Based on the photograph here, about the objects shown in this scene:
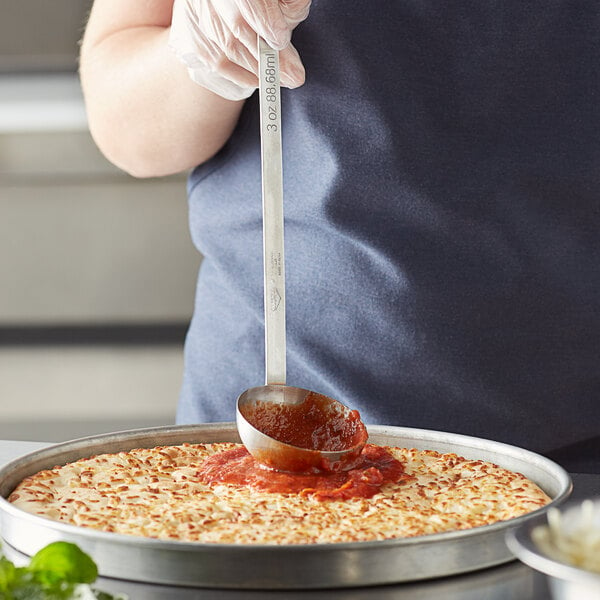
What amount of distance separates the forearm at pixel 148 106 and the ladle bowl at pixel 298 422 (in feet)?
1.59

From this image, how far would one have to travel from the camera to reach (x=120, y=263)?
10.4 feet

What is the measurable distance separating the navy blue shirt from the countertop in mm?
530

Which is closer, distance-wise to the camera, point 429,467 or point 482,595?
point 482,595

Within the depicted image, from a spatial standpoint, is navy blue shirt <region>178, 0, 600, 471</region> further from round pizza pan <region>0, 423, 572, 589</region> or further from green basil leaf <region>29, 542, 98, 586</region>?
green basil leaf <region>29, 542, 98, 586</region>

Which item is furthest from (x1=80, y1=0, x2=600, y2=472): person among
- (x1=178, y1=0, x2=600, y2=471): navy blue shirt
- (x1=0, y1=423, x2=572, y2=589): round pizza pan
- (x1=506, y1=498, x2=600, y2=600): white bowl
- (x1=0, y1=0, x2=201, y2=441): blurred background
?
(x1=0, y1=0, x2=201, y2=441): blurred background

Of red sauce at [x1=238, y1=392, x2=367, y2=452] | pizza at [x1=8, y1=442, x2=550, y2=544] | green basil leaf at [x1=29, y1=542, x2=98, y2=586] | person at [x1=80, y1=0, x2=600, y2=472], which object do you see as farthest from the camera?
person at [x1=80, y1=0, x2=600, y2=472]

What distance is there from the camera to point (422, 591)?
763mm

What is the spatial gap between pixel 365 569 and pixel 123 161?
96 cm

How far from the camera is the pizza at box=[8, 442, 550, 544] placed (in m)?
0.85

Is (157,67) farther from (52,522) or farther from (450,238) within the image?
(52,522)

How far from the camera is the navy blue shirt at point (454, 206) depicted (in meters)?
1.29

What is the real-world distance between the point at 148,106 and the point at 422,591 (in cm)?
91

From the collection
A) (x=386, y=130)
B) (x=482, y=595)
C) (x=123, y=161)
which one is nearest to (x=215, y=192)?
(x=123, y=161)

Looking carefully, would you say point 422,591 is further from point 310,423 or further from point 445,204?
point 445,204
